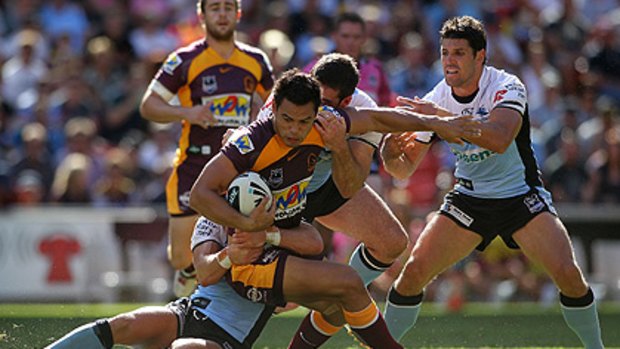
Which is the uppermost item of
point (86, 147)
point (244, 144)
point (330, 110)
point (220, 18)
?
point (220, 18)

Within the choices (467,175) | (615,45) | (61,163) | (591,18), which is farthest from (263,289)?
(591,18)

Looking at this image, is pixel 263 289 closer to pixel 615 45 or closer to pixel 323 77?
pixel 323 77

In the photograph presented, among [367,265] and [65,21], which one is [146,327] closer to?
[367,265]

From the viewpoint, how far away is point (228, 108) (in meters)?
10.1

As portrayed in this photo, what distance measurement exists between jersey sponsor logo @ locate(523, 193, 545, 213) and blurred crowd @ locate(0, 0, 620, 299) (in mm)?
5925

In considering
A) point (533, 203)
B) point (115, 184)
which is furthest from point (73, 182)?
point (533, 203)

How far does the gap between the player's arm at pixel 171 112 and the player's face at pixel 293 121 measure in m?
2.57

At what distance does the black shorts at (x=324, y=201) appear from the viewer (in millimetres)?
8586

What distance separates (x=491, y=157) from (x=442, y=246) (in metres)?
0.68

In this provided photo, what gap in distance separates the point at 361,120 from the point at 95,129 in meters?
9.92

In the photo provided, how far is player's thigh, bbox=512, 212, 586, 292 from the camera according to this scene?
7980mm

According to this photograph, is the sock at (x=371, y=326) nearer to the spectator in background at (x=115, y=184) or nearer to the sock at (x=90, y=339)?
the sock at (x=90, y=339)

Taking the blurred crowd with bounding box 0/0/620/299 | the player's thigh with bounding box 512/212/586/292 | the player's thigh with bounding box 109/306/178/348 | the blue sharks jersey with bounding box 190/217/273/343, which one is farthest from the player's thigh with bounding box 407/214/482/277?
the blurred crowd with bounding box 0/0/620/299

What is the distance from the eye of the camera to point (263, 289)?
7.11m
